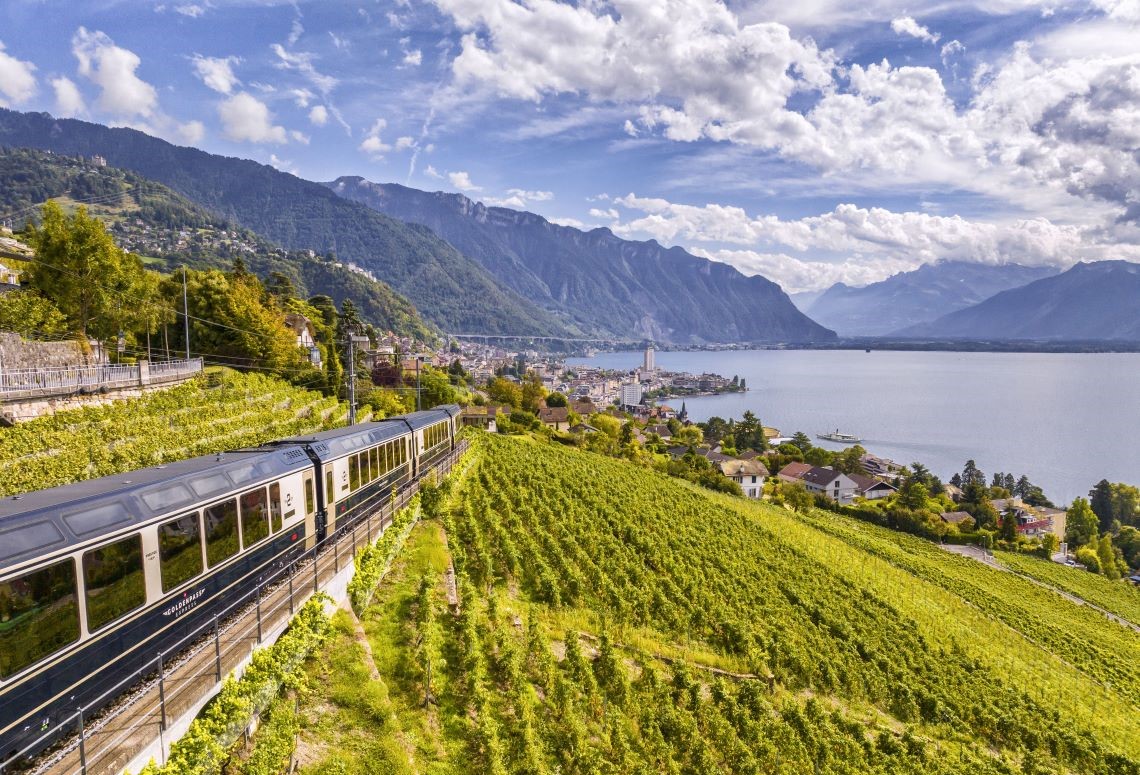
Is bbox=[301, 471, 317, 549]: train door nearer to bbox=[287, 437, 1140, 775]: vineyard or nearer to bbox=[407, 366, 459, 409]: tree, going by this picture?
bbox=[287, 437, 1140, 775]: vineyard

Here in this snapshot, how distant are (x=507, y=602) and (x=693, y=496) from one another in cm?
2351

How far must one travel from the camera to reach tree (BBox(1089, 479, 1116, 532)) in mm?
76188

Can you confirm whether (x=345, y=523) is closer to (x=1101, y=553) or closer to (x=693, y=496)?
(x=693, y=496)

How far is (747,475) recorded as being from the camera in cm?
6744

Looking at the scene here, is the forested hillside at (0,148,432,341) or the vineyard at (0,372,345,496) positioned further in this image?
the forested hillside at (0,148,432,341)

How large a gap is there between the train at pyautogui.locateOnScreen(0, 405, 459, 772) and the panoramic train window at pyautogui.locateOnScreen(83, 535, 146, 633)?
0.5 inches

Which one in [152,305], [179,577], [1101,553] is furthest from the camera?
[1101,553]

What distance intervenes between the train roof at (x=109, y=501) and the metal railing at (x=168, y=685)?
1623mm

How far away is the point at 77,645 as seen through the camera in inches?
271

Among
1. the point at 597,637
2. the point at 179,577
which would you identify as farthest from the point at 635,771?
the point at 179,577

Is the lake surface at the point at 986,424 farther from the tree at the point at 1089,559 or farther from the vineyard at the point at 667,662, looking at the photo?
the vineyard at the point at 667,662

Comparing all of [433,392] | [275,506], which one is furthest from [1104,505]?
[275,506]

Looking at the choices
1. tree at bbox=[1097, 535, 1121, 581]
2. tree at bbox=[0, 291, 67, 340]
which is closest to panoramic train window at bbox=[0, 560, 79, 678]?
tree at bbox=[0, 291, 67, 340]

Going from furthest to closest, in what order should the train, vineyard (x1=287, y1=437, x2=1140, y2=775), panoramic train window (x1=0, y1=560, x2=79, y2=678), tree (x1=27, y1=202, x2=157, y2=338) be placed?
tree (x1=27, y1=202, x2=157, y2=338)
vineyard (x1=287, y1=437, x2=1140, y2=775)
the train
panoramic train window (x1=0, y1=560, x2=79, y2=678)
